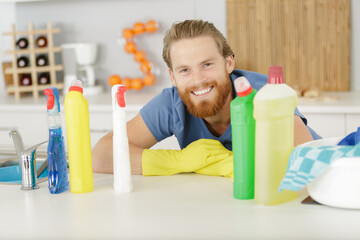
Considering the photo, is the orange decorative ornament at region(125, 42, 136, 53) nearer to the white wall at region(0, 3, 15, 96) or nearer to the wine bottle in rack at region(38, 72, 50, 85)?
the wine bottle in rack at region(38, 72, 50, 85)

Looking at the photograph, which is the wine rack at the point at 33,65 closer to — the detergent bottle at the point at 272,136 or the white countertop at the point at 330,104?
the white countertop at the point at 330,104

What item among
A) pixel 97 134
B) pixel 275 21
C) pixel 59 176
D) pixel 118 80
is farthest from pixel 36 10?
pixel 59 176

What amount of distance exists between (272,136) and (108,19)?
2.48 metres

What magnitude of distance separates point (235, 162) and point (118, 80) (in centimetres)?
223

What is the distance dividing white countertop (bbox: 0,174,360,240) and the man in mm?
124

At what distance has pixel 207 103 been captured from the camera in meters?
1.73

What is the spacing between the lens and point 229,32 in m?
3.18

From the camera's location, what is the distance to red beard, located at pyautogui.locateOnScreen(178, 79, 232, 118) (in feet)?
5.68

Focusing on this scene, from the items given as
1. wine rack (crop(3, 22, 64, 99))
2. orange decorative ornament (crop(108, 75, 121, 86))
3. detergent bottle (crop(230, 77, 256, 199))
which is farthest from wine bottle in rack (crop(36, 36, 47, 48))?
detergent bottle (crop(230, 77, 256, 199))

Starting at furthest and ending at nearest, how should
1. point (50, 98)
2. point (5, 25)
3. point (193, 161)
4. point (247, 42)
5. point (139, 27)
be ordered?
point (5, 25)
point (139, 27)
point (247, 42)
point (193, 161)
point (50, 98)

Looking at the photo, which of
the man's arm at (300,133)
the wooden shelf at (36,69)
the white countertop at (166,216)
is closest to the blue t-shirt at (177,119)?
the man's arm at (300,133)

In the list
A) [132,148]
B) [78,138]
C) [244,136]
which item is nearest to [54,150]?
[78,138]

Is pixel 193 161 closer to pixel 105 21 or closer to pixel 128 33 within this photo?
pixel 128 33

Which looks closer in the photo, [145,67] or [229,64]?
[229,64]
